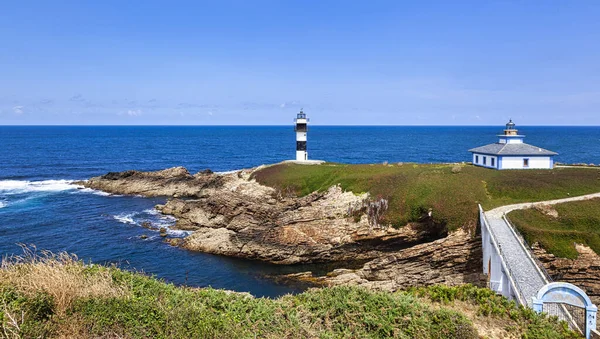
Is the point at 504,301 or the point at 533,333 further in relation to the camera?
the point at 504,301

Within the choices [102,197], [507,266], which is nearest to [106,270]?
[507,266]

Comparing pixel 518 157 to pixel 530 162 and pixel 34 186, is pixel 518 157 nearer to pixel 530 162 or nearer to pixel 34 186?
pixel 530 162

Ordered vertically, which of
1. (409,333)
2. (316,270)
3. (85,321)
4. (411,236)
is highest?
(85,321)

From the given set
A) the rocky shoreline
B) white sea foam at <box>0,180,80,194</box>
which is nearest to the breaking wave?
the rocky shoreline

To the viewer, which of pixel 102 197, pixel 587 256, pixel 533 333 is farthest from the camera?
pixel 102 197

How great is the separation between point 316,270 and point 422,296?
18283 mm

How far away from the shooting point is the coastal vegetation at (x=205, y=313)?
1117cm

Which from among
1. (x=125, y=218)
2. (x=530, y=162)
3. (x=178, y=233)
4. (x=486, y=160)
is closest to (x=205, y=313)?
(x=178, y=233)

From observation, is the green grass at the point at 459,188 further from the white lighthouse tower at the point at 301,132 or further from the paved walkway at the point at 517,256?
the white lighthouse tower at the point at 301,132

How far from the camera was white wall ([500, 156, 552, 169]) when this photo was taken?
4541 cm

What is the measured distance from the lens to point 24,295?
38.1 feet

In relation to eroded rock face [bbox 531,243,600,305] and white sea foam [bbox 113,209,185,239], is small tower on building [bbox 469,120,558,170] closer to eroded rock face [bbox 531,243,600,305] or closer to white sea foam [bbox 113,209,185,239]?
eroded rock face [bbox 531,243,600,305]

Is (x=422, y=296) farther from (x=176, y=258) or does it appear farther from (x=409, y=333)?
(x=176, y=258)

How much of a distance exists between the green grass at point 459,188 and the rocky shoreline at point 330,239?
1.19 m
